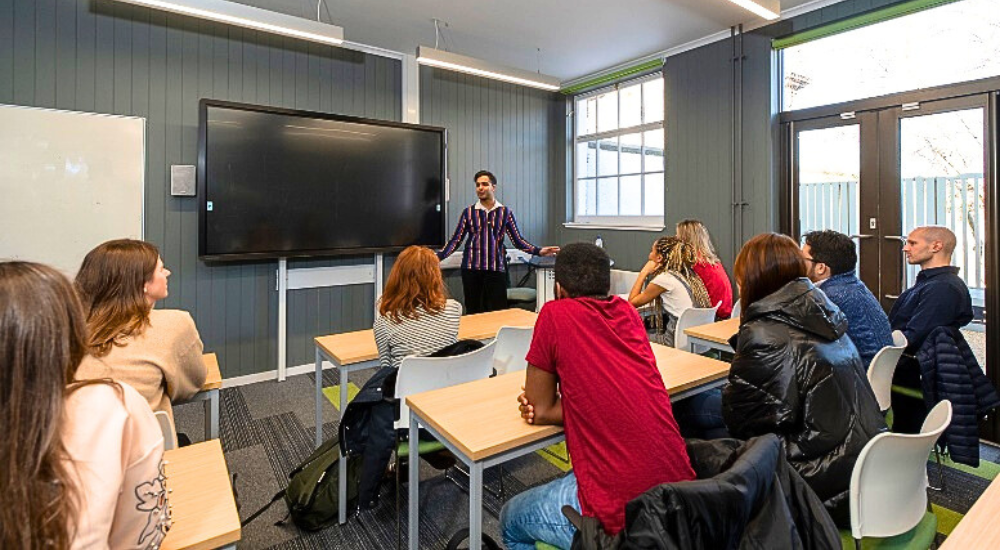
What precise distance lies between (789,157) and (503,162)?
8.83 ft

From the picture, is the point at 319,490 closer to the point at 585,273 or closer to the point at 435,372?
the point at 435,372

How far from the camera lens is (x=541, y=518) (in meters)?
1.38

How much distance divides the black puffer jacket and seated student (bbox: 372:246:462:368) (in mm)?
1169

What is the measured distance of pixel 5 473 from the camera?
66cm

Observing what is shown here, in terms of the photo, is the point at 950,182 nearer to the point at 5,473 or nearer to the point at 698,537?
the point at 698,537

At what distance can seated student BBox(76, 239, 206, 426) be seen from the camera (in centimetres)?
150

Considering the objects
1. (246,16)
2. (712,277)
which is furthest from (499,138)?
(712,277)

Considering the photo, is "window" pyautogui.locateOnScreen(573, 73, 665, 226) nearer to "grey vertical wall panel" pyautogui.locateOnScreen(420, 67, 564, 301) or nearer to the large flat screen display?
"grey vertical wall panel" pyautogui.locateOnScreen(420, 67, 564, 301)

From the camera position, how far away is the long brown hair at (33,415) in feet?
2.16

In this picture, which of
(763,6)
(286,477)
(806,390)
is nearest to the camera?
(806,390)

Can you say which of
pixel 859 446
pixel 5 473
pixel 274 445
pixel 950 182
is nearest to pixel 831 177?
pixel 950 182

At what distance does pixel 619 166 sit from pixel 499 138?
4.25ft

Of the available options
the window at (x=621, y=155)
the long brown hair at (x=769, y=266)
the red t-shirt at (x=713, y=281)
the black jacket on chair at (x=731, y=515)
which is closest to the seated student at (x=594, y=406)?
the black jacket on chair at (x=731, y=515)

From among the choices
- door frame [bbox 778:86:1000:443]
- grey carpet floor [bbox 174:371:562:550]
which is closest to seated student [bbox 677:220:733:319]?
door frame [bbox 778:86:1000:443]
